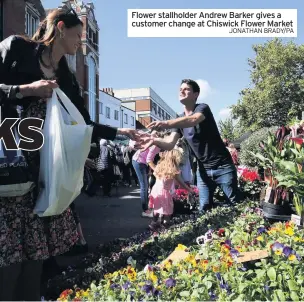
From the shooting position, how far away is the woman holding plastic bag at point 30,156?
2156 mm

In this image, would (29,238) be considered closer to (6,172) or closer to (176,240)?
(6,172)

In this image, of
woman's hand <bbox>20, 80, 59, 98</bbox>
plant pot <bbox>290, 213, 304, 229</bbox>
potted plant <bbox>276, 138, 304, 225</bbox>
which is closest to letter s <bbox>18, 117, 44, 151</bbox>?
woman's hand <bbox>20, 80, 59, 98</bbox>

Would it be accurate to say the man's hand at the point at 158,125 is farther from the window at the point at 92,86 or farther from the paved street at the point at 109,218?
the window at the point at 92,86

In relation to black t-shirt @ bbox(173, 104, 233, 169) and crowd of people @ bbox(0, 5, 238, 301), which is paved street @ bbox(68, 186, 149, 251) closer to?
black t-shirt @ bbox(173, 104, 233, 169)

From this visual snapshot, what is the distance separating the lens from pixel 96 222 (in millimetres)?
7473

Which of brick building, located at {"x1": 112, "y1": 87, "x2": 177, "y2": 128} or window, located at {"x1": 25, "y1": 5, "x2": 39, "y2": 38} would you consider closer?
window, located at {"x1": 25, "y1": 5, "x2": 39, "y2": 38}

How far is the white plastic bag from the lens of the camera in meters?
2.12

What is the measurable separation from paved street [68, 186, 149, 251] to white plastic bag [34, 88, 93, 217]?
3203 mm

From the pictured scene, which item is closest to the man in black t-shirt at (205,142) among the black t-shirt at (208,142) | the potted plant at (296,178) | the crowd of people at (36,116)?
the black t-shirt at (208,142)

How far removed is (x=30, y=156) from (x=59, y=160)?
19 cm

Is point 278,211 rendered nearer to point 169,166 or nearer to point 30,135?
point 30,135

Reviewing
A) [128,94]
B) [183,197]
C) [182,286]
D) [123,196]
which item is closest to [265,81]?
[123,196]

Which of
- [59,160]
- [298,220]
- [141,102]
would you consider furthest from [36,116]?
[141,102]

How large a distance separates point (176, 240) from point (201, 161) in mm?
1245
